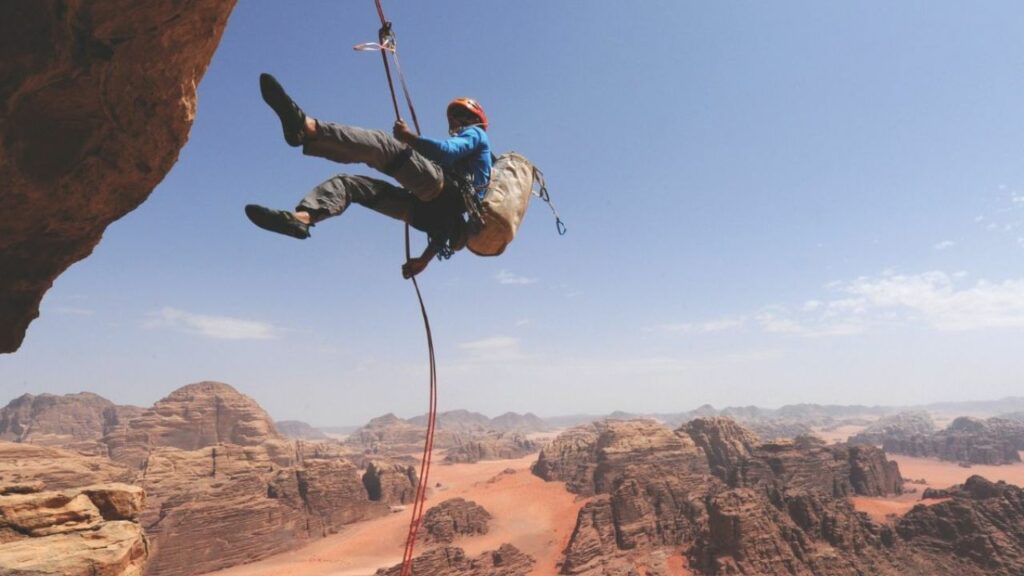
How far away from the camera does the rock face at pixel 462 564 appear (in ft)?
72.9

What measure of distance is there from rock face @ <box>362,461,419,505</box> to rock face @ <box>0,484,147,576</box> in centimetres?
4211

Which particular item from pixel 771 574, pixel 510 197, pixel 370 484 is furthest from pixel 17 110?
pixel 370 484

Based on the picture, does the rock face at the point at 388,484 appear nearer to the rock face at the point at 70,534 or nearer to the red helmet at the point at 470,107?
the rock face at the point at 70,534

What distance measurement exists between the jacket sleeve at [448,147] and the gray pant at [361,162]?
200mm

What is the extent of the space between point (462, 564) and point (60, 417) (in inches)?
3235

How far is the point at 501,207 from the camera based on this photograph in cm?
390

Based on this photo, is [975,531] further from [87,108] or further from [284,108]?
[87,108]

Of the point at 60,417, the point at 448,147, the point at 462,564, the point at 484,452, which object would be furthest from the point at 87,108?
the point at 60,417

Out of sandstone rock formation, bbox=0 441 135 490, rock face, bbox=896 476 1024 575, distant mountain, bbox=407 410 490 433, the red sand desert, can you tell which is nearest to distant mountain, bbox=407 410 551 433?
distant mountain, bbox=407 410 490 433

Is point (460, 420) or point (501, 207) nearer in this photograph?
point (501, 207)

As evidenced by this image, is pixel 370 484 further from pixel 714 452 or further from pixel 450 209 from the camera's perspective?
pixel 450 209

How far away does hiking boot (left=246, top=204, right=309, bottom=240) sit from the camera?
2840mm

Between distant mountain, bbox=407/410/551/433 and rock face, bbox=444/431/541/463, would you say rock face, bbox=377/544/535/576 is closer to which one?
rock face, bbox=444/431/541/463

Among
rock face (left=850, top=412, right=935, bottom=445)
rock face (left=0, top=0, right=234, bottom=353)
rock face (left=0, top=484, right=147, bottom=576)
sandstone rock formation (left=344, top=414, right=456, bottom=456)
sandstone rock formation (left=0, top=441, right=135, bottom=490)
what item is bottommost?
rock face (left=850, top=412, right=935, bottom=445)
